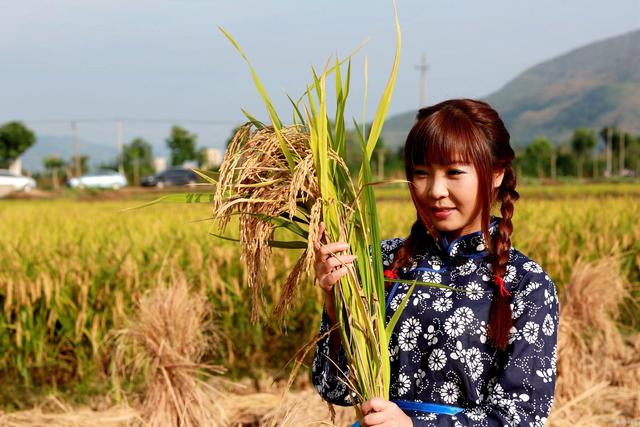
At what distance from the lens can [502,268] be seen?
1700 mm

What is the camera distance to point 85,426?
3096 millimetres

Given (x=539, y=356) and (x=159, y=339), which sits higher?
(x=539, y=356)

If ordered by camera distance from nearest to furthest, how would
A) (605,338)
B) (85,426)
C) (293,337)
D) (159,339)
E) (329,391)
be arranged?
(329,391) → (85,426) → (159,339) → (605,338) → (293,337)

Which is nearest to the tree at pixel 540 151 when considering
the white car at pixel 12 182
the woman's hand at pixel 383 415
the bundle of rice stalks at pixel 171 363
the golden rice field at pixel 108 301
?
the white car at pixel 12 182

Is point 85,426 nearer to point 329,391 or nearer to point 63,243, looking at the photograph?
point 329,391

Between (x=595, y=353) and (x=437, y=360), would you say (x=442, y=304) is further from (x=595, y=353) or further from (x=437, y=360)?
(x=595, y=353)

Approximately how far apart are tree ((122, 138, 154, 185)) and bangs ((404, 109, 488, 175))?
36.3 metres

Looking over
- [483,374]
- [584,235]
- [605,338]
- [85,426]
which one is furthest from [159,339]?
[584,235]

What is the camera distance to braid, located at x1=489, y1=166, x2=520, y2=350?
5.40ft

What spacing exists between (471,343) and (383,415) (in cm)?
28

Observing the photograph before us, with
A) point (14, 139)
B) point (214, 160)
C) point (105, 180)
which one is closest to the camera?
point (214, 160)

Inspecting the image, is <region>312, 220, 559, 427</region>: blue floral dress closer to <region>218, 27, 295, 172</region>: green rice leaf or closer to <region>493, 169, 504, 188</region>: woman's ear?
<region>493, 169, 504, 188</region>: woman's ear

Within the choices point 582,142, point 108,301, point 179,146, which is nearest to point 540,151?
point 582,142

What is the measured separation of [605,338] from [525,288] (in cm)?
270
